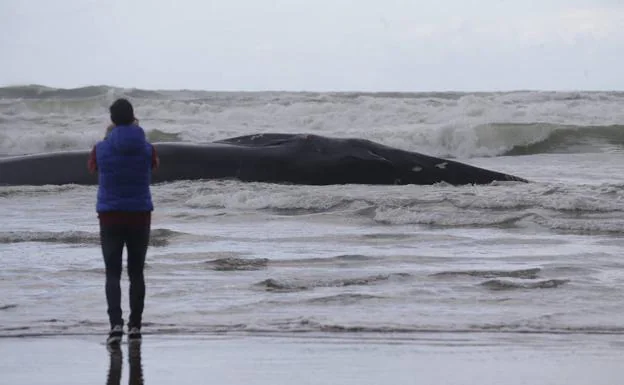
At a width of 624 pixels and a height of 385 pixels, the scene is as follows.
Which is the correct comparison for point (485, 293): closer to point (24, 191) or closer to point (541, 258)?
point (541, 258)

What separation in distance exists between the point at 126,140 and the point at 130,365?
1439 mm

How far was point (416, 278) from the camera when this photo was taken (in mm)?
9664

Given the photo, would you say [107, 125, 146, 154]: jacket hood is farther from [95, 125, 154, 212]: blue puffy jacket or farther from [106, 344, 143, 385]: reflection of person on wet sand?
[106, 344, 143, 385]: reflection of person on wet sand

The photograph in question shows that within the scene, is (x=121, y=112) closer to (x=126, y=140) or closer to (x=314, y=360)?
(x=126, y=140)

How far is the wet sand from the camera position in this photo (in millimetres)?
6355

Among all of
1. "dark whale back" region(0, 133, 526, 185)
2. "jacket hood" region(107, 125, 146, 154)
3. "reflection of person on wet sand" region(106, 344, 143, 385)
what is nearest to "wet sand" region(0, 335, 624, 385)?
"reflection of person on wet sand" region(106, 344, 143, 385)

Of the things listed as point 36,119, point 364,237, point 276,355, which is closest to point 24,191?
point 364,237

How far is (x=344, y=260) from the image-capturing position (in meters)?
10.6

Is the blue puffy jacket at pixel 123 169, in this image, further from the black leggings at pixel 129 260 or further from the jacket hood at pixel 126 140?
the black leggings at pixel 129 260

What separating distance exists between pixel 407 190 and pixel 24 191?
4756 mm

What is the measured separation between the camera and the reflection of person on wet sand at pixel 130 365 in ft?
20.7

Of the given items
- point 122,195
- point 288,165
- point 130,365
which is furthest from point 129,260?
point 288,165

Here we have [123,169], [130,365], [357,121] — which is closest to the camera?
[130,365]

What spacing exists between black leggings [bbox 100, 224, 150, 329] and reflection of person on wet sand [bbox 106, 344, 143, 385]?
351 mm
